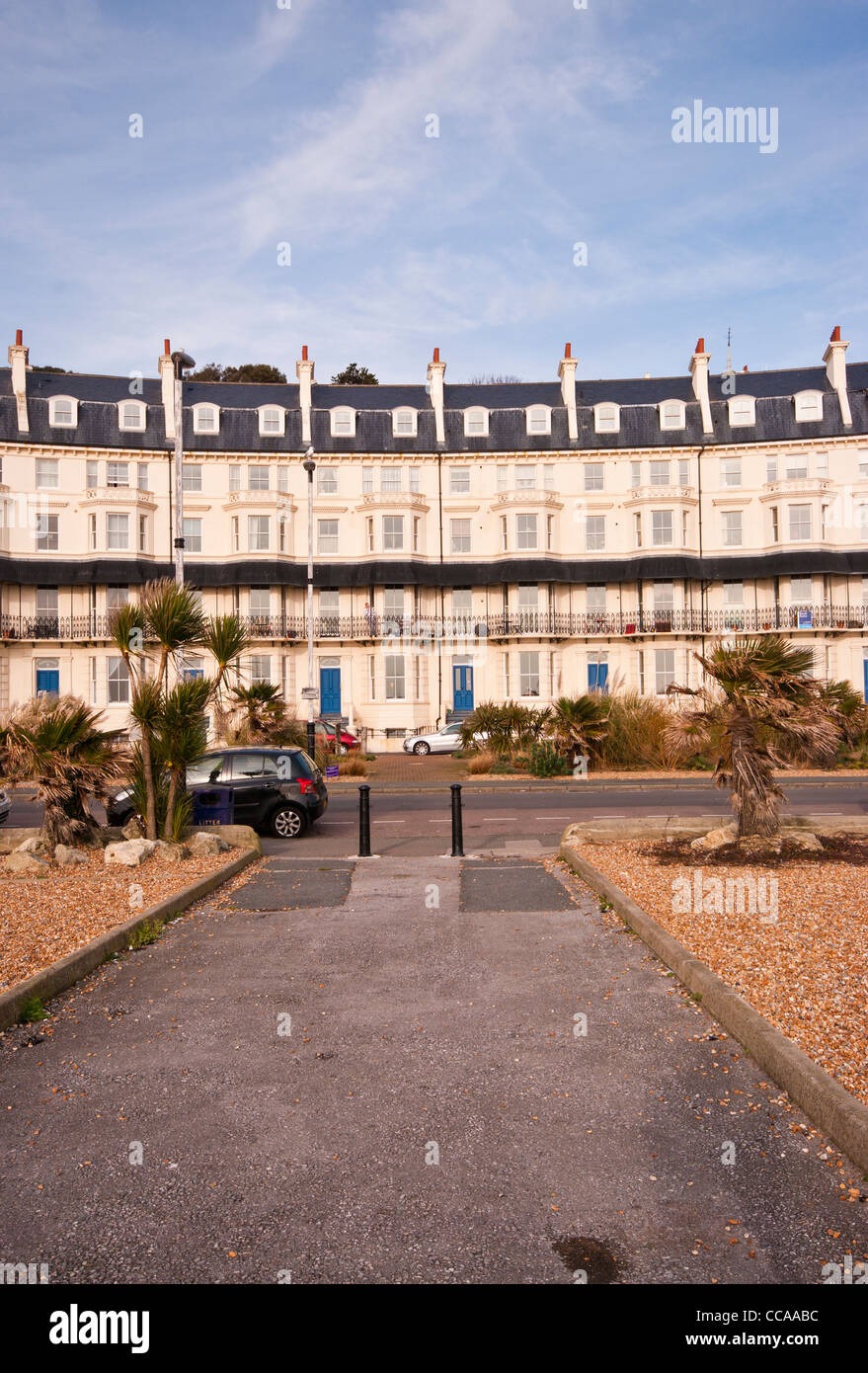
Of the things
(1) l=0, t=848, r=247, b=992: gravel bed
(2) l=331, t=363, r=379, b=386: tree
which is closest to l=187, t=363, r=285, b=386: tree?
(2) l=331, t=363, r=379, b=386: tree

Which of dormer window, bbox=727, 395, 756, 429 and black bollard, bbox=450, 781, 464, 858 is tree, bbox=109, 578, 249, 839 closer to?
black bollard, bbox=450, 781, 464, 858

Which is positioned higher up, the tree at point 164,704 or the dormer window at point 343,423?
the dormer window at point 343,423

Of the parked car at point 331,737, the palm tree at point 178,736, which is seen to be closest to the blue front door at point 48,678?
the parked car at point 331,737

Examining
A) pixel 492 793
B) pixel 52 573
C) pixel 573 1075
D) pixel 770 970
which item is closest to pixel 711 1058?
pixel 573 1075

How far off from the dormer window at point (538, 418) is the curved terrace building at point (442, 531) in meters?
0.10

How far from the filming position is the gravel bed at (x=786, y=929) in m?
5.44

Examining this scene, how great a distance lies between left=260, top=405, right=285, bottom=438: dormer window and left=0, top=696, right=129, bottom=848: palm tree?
31449 mm

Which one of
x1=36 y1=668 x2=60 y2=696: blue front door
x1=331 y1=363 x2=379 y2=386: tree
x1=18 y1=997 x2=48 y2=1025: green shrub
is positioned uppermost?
x1=331 y1=363 x2=379 y2=386: tree

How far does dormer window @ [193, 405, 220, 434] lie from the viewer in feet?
137

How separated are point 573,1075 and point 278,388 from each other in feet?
138

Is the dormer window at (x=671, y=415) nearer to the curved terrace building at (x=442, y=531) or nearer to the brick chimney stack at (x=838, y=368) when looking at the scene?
the curved terrace building at (x=442, y=531)

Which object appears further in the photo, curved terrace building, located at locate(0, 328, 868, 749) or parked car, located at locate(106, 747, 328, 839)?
curved terrace building, located at locate(0, 328, 868, 749)

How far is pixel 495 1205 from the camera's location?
12.6 ft
